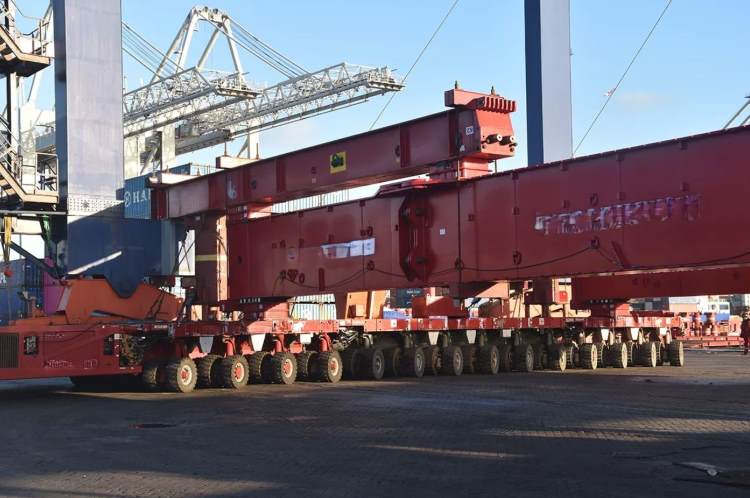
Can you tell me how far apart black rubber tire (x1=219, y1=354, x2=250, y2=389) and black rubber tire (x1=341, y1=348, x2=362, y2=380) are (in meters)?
3.68

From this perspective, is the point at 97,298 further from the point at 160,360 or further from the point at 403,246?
the point at 403,246

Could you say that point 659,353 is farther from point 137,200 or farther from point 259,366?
point 137,200

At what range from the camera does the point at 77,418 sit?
15836 millimetres

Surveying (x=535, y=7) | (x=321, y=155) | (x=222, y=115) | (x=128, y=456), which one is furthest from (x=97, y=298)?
(x=222, y=115)

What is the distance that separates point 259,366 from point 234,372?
3.64 feet

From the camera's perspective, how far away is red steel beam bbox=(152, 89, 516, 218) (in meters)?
18.3

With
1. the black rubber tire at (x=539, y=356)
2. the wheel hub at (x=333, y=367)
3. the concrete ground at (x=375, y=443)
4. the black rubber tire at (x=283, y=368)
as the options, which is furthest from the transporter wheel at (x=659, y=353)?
the black rubber tire at (x=283, y=368)

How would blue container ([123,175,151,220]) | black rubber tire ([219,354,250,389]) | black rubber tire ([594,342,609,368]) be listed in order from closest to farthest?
black rubber tire ([219,354,250,389]) < black rubber tire ([594,342,609,368]) < blue container ([123,175,151,220])

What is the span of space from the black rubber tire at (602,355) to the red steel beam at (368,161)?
46.7ft

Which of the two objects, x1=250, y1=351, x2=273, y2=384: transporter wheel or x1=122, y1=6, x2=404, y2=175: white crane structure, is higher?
x1=122, y1=6, x2=404, y2=175: white crane structure

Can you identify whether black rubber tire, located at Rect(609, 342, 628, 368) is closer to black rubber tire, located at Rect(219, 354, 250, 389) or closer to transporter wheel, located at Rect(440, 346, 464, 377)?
transporter wheel, located at Rect(440, 346, 464, 377)

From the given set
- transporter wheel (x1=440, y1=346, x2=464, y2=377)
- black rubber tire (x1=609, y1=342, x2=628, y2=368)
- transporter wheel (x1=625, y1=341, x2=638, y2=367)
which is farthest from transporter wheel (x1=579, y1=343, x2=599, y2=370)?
transporter wheel (x1=440, y1=346, x2=464, y2=377)

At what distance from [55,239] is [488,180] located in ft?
37.3

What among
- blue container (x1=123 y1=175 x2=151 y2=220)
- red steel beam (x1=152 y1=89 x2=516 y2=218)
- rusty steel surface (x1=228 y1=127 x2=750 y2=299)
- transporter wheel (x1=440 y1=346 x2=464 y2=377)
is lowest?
transporter wheel (x1=440 y1=346 x2=464 y2=377)
